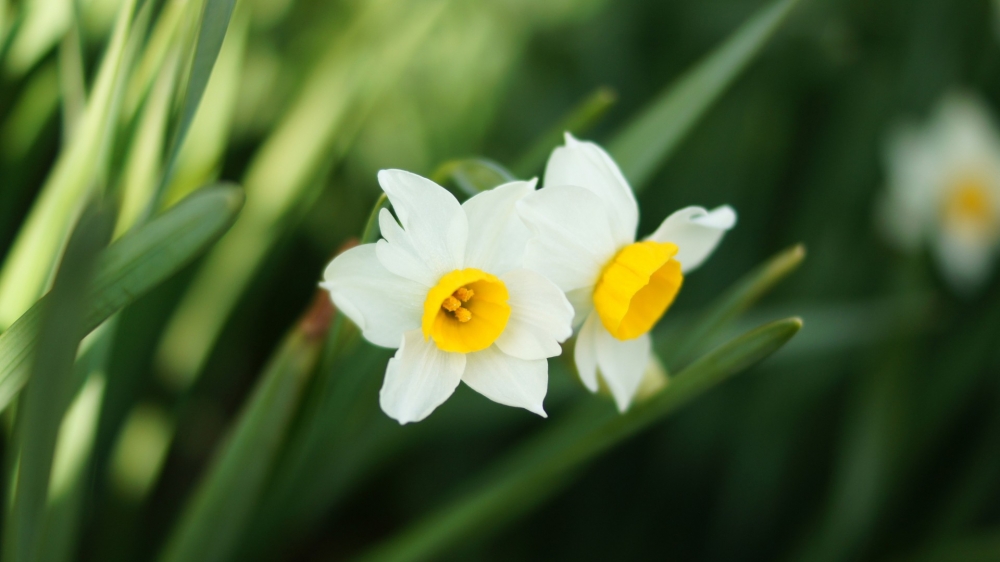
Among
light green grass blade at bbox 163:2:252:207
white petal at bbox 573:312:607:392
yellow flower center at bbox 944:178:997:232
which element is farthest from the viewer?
yellow flower center at bbox 944:178:997:232

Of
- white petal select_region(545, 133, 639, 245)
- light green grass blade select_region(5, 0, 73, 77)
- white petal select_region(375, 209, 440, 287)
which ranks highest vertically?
light green grass blade select_region(5, 0, 73, 77)

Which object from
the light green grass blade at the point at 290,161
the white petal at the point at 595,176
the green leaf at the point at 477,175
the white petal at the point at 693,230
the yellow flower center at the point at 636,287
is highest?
the light green grass blade at the point at 290,161

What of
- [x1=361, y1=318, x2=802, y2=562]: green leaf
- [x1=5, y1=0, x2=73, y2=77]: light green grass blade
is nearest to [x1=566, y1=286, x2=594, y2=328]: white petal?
[x1=361, y1=318, x2=802, y2=562]: green leaf

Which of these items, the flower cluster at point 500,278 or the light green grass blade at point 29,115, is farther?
the light green grass blade at point 29,115

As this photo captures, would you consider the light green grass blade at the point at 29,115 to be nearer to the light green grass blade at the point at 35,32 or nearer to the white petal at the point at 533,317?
the light green grass blade at the point at 35,32

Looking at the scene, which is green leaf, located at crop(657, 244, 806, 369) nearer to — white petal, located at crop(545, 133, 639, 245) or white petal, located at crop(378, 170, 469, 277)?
white petal, located at crop(545, 133, 639, 245)

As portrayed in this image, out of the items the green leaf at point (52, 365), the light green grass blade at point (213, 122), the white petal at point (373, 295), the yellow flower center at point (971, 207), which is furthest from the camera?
the yellow flower center at point (971, 207)

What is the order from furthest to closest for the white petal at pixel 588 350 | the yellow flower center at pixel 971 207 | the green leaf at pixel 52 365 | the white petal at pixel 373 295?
the yellow flower center at pixel 971 207 → the white petal at pixel 588 350 → the white petal at pixel 373 295 → the green leaf at pixel 52 365

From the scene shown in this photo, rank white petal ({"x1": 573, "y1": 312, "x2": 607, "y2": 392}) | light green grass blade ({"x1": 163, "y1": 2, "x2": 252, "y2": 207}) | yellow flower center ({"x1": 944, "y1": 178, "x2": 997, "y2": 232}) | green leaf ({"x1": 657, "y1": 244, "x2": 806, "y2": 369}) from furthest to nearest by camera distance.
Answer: yellow flower center ({"x1": 944, "y1": 178, "x2": 997, "y2": 232}), light green grass blade ({"x1": 163, "y1": 2, "x2": 252, "y2": 207}), green leaf ({"x1": 657, "y1": 244, "x2": 806, "y2": 369}), white petal ({"x1": 573, "y1": 312, "x2": 607, "y2": 392})

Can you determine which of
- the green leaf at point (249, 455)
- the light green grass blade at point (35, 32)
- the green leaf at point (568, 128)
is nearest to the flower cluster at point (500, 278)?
the green leaf at point (249, 455)

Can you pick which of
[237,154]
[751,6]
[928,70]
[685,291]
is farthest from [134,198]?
[928,70]
